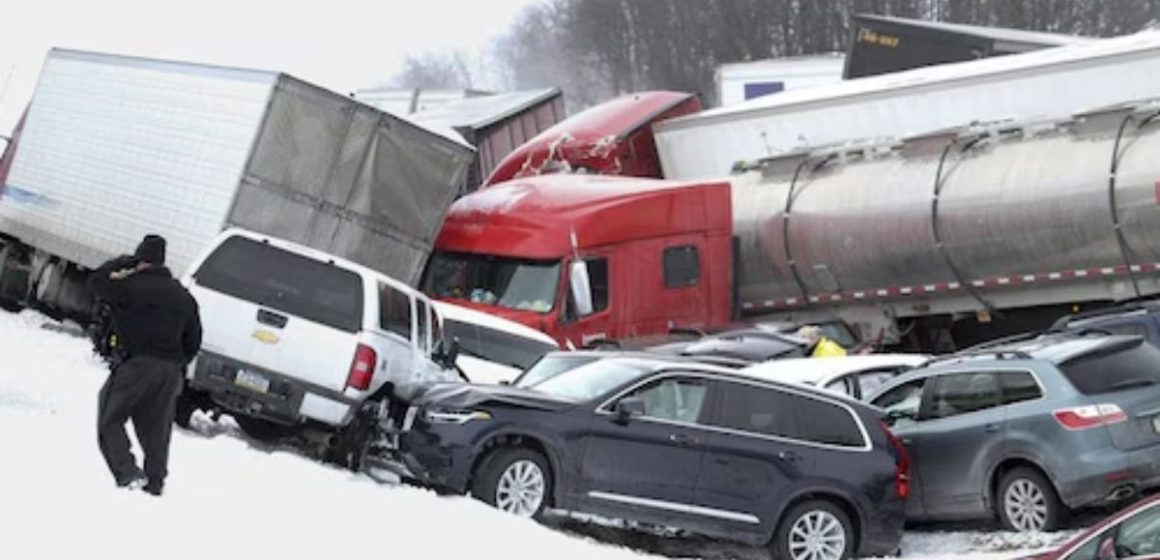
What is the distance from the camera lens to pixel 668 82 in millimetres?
93188

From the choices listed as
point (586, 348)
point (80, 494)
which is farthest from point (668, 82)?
point (80, 494)

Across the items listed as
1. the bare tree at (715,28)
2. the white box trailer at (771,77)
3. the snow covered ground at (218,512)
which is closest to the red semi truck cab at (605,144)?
the white box trailer at (771,77)

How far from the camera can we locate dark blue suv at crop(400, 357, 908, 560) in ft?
42.8

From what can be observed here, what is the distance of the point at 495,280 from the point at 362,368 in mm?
8000

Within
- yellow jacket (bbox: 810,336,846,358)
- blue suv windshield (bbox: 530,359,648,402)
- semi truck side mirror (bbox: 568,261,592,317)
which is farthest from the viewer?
semi truck side mirror (bbox: 568,261,592,317)

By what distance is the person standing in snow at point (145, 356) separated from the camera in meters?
10.2

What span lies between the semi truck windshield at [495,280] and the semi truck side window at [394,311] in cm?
579

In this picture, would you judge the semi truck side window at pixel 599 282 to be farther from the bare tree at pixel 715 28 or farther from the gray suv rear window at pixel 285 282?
the bare tree at pixel 715 28

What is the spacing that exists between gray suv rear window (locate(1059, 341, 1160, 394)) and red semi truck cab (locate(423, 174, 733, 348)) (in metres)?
8.09

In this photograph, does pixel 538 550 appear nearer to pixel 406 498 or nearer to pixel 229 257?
pixel 406 498

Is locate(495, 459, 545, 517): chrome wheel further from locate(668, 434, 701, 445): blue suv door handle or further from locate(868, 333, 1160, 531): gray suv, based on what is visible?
locate(868, 333, 1160, 531): gray suv

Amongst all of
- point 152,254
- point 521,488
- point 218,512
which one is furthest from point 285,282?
point 218,512

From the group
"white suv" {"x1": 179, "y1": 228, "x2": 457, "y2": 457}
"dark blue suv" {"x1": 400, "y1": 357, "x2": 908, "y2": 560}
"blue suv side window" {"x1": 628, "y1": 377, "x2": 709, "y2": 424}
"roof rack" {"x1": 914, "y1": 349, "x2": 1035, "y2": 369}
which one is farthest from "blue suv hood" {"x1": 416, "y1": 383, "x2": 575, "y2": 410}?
"roof rack" {"x1": 914, "y1": 349, "x2": 1035, "y2": 369}

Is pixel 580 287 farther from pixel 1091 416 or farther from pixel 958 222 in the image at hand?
pixel 1091 416
